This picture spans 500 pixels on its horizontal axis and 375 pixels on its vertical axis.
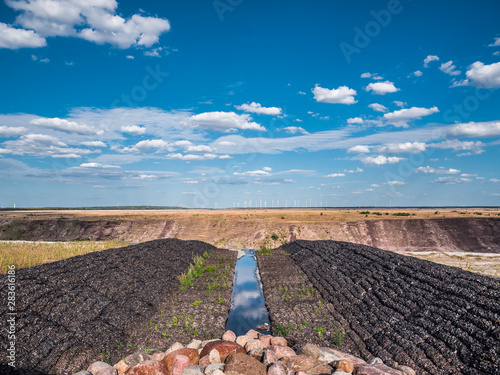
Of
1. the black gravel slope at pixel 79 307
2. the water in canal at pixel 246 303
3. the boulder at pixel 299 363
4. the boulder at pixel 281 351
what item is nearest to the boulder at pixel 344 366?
the boulder at pixel 299 363

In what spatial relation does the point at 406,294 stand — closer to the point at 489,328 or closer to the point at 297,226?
the point at 489,328

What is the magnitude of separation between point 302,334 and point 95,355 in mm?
7878

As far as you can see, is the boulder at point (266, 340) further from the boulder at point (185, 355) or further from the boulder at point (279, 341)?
the boulder at point (185, 355)

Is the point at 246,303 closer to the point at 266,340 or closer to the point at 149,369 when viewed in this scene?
the point at 266,340

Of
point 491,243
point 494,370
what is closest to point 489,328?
point 494,370

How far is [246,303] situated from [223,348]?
8.74m

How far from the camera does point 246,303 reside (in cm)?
1888

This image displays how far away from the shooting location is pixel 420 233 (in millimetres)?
48938

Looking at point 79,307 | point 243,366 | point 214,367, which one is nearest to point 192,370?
point 214,367

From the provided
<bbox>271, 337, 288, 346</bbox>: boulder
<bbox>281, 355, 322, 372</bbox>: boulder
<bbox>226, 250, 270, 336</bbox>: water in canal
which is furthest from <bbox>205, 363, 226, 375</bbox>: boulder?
<bbox>226, 250, 270, 336</bbox>: water in canal

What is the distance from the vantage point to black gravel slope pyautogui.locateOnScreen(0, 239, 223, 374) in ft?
32.1

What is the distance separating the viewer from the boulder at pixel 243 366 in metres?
8.73

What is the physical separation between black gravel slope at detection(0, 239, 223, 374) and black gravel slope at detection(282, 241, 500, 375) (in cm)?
945

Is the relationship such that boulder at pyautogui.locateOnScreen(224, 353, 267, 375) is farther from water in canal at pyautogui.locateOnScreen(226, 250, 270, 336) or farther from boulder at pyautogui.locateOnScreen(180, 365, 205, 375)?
water in canal at pyautogui.locateOnScreen(226, 250, 270, 336)
